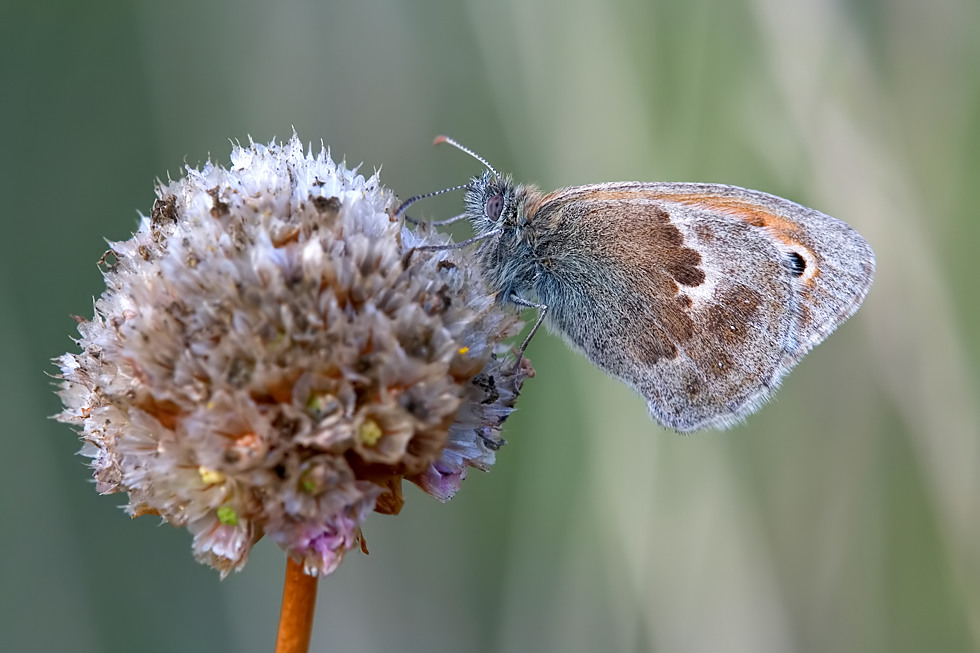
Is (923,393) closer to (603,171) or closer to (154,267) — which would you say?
(603,171)

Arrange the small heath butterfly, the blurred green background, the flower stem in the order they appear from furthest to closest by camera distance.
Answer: the blurred green background < the small heath butterfly < the flower stem

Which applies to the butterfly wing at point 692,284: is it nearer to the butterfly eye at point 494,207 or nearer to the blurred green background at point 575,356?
the butterfly eye at point 494,207

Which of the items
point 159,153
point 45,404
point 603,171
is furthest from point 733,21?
point 45,404

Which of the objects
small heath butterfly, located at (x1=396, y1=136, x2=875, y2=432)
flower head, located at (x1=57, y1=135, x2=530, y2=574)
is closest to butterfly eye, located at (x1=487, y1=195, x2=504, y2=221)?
small heath butterfly, located at (x1=396, y1=136, x2=875, y2=432)

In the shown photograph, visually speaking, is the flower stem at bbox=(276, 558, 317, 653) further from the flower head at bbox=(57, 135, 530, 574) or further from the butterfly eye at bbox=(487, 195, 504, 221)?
the butterfly eye at bbox=(487, 195, 504, 221)

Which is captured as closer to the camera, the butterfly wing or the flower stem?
the flower stem

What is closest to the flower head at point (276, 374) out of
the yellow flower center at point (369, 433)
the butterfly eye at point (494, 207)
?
the yellow flower center at point (369, 433)

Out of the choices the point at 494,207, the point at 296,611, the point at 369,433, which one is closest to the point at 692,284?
the point at 494,207
